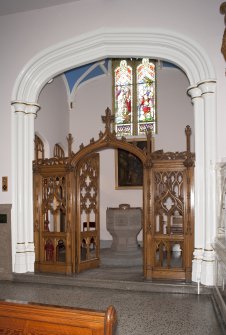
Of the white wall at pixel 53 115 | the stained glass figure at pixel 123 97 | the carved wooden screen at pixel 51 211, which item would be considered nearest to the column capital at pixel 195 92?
the carved wooden screen at pixel 51 211

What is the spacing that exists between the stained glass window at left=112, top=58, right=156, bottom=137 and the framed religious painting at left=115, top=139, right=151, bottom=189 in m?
0.55

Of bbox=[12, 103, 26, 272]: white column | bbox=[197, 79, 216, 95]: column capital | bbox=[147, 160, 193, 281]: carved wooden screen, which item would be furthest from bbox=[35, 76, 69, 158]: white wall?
bbox=[197, 79, 216, 95]: column capital

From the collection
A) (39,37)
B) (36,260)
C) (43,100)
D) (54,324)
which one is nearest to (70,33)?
(39,37)

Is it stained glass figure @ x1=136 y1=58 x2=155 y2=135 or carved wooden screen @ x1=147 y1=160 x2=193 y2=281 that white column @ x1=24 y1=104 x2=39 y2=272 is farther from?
stained glass figure @ x1=136 y1=58 x2=155 y2=135

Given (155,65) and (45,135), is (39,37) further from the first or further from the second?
(155,65)

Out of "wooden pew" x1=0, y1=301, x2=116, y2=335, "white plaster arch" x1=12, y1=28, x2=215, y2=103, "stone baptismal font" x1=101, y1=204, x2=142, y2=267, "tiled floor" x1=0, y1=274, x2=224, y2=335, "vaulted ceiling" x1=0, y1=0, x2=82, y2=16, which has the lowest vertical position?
"tiled floor" x1=0, y1=274, x2=224, y2=335

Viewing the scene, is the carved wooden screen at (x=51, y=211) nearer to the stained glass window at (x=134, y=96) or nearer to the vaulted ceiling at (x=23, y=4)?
the vaulted ceiling at (x=23, y=4)

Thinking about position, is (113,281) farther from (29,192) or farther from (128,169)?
(128,169)

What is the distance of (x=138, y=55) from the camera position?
632 cm

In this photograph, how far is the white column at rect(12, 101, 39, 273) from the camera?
642 centimetres

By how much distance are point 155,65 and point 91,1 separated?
417cm

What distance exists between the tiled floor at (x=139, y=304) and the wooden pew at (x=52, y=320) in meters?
2.45

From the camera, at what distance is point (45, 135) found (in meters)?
8.95

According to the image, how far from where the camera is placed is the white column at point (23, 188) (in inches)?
253
